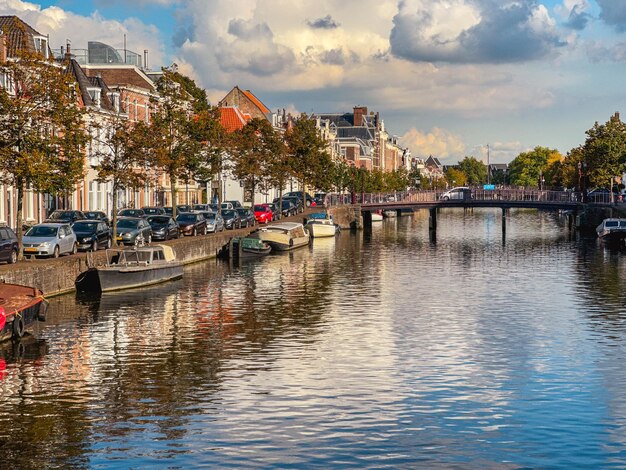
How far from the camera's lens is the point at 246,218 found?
98.6 m

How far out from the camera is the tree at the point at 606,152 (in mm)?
144250

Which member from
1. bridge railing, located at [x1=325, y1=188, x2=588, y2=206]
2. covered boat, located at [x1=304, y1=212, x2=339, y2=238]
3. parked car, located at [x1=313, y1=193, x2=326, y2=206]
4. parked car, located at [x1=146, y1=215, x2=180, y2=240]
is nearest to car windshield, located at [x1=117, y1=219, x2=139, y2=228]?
parked car, located at [x1=146, y1=215, x2=180, y2=240]

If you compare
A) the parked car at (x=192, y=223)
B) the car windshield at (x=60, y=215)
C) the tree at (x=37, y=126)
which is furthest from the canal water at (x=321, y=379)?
the car windshield at (x=60, y=215)

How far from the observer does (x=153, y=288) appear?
2248 inches

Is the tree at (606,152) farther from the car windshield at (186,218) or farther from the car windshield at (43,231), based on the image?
the car windshield at (43,231)

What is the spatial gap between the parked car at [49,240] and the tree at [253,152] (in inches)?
1866

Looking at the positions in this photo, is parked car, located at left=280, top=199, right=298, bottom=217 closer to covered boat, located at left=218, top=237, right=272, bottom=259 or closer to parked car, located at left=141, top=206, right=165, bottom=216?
parked car, located at left=141, top=206, right=165, bottom=216

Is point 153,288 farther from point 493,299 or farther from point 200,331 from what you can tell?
point 493,299

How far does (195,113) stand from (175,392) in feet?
230

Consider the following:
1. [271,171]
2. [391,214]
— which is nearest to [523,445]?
[271,171]

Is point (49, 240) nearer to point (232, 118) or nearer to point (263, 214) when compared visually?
point (263, 214)

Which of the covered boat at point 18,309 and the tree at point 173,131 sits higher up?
the tree at point 173,131

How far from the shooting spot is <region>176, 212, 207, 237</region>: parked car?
264 ft

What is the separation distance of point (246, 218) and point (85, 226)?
37167 millimetres
